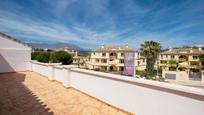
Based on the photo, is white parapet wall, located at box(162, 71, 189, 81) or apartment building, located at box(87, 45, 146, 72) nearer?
white parapet wall, located at box(162, 71, 189, 81)

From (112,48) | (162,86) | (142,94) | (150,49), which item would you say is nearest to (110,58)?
(112,48)

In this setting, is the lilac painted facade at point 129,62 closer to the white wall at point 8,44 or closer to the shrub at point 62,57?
the white wall at point 8,44

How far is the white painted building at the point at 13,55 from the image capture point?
13.2 metres

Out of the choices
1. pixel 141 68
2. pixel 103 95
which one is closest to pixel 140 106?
pixel 103 95

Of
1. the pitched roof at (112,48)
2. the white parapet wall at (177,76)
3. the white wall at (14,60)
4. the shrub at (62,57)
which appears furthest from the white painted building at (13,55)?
the pitched roof at (112,48)

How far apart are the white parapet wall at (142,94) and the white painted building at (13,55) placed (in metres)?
10.2

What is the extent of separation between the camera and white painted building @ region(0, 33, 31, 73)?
43.4ft

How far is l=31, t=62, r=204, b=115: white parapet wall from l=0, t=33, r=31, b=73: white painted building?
10.2m

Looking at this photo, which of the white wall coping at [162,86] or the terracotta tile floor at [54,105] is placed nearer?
the white wall coping at [162,86]

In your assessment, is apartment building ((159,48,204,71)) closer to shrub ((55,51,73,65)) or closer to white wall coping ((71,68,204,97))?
shrub ((55,51,73,65))

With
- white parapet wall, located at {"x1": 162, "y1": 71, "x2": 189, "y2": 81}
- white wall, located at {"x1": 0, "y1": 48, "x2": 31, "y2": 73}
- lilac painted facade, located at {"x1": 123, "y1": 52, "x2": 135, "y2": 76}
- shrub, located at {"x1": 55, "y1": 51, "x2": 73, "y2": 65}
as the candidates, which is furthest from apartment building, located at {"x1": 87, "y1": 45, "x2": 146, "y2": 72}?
lilac painted facade, located at {"x1": 123, "y1": 52, "x2": 135, "y2": 76}

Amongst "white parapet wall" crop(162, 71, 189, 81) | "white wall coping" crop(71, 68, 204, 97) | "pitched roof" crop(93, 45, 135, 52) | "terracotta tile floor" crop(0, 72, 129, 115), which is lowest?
"white parapet wall" crop(162, 71, 189, 81)

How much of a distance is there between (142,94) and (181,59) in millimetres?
53610

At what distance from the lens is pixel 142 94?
3865 millimetres
